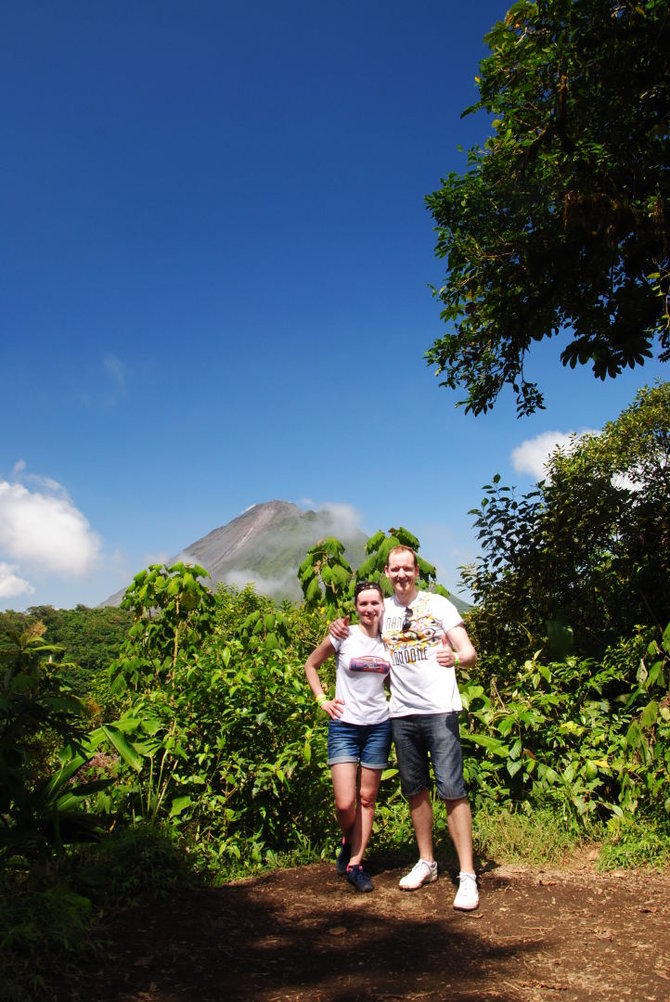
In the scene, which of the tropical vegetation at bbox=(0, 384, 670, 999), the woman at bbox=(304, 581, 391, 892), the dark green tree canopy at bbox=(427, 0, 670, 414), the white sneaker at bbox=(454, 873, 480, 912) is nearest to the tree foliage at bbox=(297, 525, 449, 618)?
the tropical vegetation at bbox=(0, 384, 670, 999)

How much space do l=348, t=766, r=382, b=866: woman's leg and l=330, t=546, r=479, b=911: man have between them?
0.59ft

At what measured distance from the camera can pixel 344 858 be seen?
434 centimetres

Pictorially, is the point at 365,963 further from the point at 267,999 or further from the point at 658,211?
the point at 658,211

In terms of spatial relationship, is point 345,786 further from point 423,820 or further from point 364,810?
point 423,820

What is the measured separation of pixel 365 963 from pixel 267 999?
50cm

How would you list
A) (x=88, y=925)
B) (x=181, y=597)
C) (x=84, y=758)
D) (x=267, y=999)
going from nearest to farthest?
(x=267, y=999)
(x=88, y=925)
(x=84, y=758)
(x=181, y=597)

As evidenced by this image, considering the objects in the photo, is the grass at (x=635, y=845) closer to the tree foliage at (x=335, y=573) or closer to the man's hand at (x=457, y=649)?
the man's hand at (x=457, y=649)

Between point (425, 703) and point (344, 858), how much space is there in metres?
1.11

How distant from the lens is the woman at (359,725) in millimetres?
4156

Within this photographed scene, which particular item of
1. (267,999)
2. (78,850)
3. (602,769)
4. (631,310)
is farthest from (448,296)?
(267,999)

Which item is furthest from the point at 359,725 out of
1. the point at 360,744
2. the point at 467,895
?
the point at 467,895

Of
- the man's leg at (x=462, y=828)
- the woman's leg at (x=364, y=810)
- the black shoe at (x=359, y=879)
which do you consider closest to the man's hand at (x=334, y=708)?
the woman's leg at (x=364, y=810)

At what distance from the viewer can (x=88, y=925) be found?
11.2 ft

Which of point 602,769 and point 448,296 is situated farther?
point 448,296
